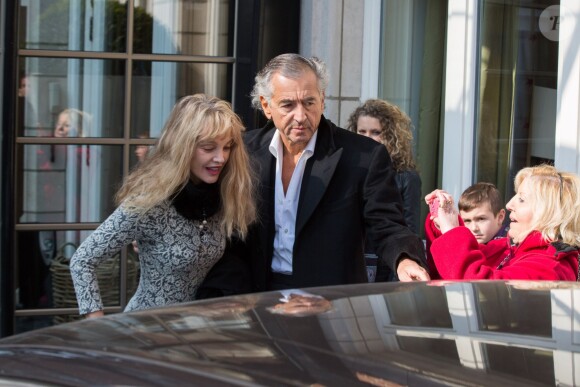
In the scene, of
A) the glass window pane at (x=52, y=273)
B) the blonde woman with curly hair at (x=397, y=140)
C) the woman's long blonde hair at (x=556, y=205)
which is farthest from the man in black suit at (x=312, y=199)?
the glass window pane at (x=52, y=273)

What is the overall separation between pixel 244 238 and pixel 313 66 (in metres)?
0.61

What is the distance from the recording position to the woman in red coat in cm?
345

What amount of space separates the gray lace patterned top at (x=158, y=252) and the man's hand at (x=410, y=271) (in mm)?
A: 616

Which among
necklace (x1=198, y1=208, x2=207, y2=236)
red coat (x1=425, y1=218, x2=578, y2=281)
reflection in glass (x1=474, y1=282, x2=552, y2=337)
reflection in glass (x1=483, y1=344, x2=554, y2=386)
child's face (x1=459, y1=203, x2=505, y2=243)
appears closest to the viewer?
reflection in glass (x1=483, y1=344, x2=554, y2=386)

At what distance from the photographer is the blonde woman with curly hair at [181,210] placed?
11.5ft

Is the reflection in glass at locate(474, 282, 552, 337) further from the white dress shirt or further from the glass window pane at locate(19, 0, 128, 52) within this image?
the glass window pane at locate(19, 0, 128, 52)

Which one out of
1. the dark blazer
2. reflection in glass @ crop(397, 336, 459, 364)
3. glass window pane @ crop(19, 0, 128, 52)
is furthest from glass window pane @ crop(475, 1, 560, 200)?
reflection in glass @ crop(397, 336, 459, 364)

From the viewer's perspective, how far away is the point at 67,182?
673 centimetres

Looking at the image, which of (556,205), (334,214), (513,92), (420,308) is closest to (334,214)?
(334,214)

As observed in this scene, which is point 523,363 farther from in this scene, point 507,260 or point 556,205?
point 507,260

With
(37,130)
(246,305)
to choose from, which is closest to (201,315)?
(246,305)

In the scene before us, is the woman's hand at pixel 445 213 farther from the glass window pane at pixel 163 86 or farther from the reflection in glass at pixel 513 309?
the glass window pane at pixel 163 86

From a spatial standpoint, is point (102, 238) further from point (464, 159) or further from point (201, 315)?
point (464, 159)

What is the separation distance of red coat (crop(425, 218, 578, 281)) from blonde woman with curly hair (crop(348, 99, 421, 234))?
4.98 ft
